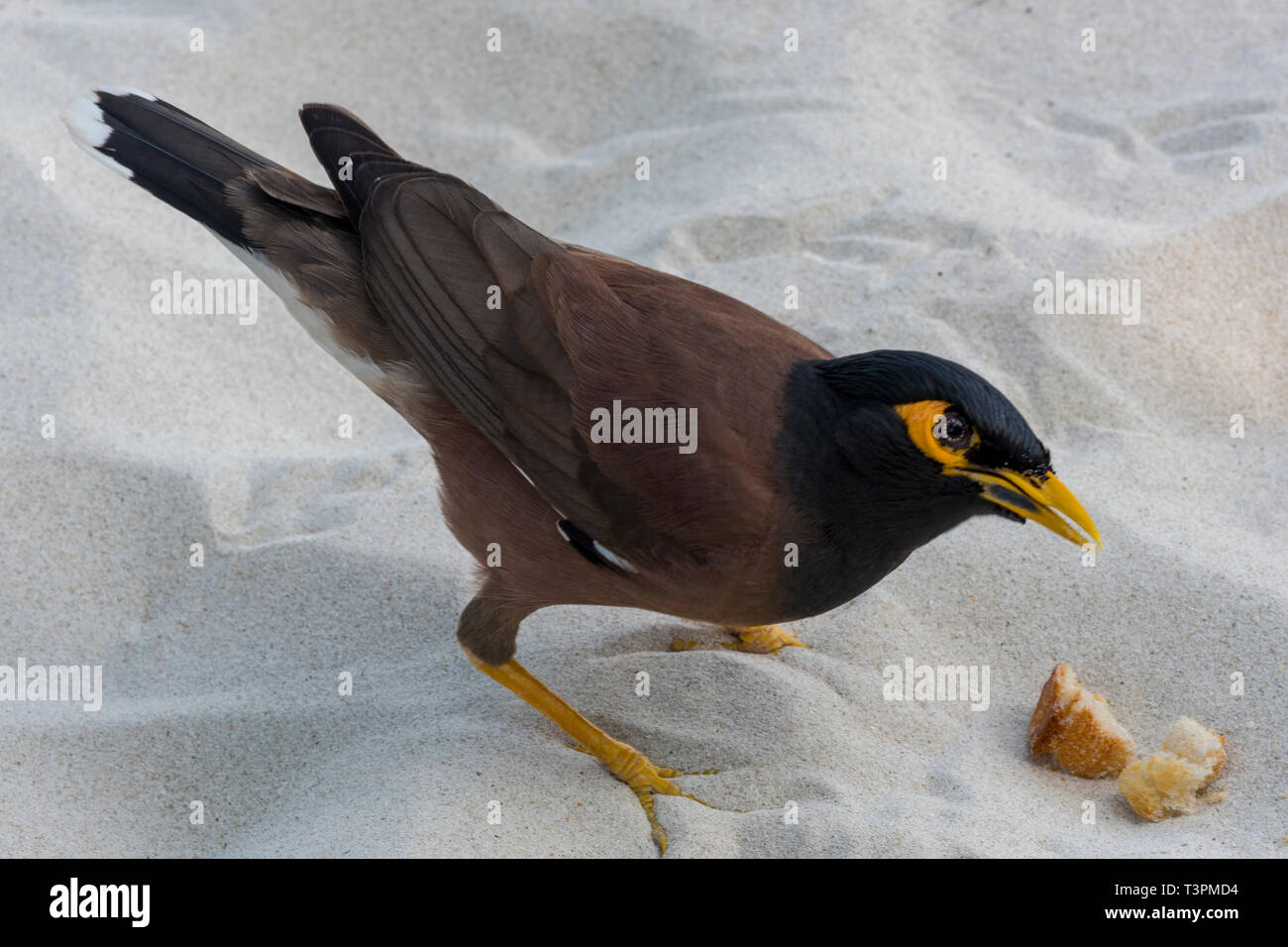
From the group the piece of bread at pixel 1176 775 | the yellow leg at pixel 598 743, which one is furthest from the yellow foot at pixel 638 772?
the piece of bread at pixel 1176 775

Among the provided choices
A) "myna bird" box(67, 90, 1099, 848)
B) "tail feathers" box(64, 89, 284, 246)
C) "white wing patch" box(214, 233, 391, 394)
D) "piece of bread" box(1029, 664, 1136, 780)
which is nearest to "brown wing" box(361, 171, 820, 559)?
"myna bird" box(67, 90, 1099, 848)

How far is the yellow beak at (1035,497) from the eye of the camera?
3076 mm

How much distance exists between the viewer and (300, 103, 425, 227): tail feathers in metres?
3.69

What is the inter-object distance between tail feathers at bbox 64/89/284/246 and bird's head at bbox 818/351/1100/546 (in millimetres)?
1929

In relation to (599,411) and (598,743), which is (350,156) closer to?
(599,411)

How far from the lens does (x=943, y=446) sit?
3.04m

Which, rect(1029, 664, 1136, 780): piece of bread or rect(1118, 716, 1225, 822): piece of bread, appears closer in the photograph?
rect(1118, 716, 1225, 822): piece of bread

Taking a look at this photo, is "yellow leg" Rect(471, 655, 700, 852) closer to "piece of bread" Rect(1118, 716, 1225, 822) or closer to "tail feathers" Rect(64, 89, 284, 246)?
"piece of bread" Rect(1118, 716, 1225, 822)

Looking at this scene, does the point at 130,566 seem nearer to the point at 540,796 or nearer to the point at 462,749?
the point at 462,749

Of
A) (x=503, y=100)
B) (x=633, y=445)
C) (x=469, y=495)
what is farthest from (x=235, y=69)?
(x=633, y=445)

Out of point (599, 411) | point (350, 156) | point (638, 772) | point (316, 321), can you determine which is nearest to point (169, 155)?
point (350, 156)

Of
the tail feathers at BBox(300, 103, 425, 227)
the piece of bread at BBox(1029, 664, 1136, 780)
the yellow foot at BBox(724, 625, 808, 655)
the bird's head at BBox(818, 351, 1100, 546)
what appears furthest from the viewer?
the yellow foot at BBox(724, 625, 808, 655)

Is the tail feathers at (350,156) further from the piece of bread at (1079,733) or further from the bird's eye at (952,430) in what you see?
the piece of bread at (1079,733)

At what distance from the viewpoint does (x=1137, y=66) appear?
6.36 meters
